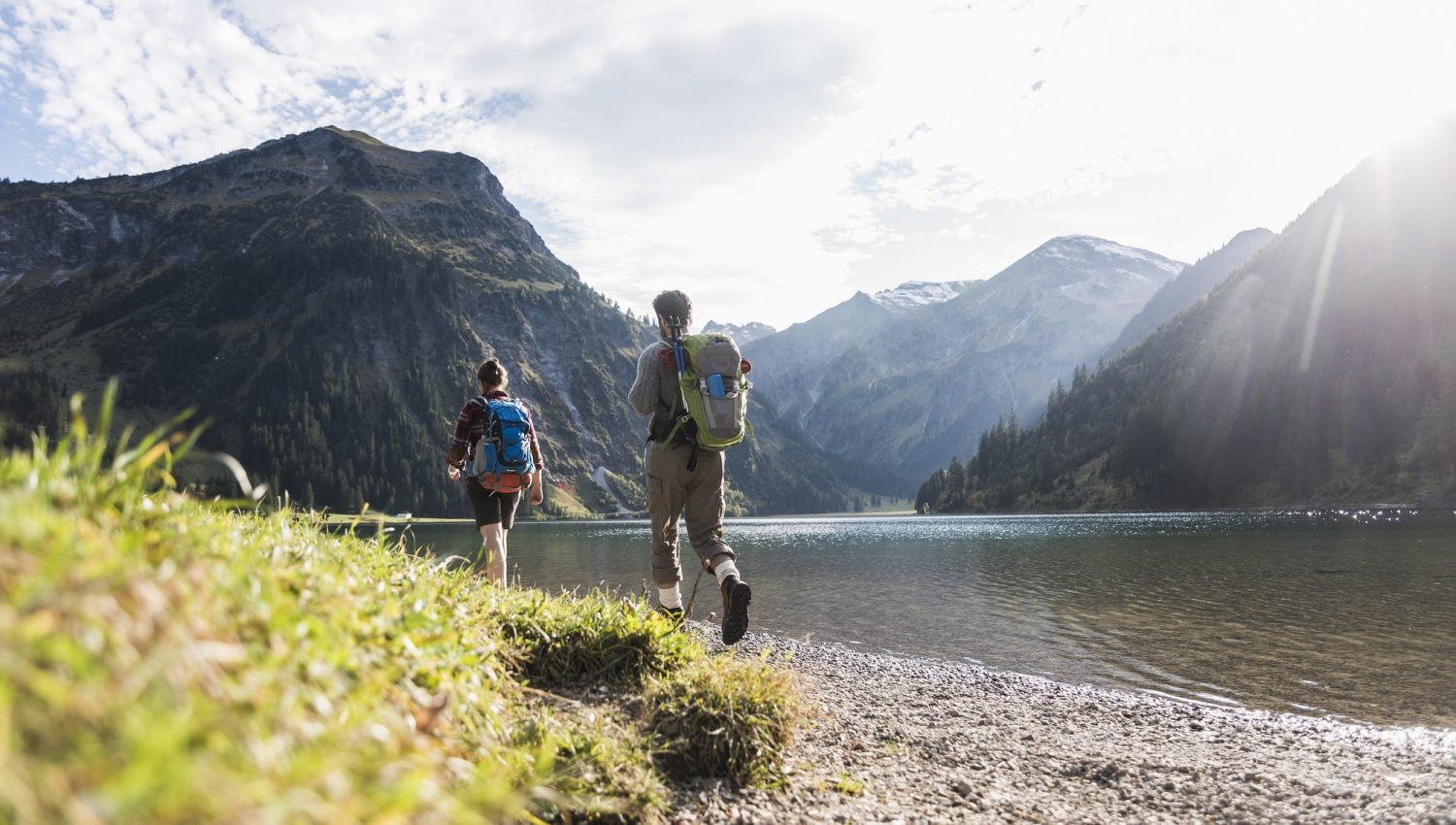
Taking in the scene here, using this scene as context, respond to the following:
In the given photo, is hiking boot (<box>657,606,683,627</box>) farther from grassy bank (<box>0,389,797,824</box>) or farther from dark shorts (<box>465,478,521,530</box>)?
dark shorts (<box>465,478,521,530</box>)

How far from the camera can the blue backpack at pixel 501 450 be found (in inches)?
422

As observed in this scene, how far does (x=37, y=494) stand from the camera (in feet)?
8.64

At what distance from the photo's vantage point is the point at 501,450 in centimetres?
1078

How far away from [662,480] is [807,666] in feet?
21.7

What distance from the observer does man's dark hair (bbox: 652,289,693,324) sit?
9.91 metres

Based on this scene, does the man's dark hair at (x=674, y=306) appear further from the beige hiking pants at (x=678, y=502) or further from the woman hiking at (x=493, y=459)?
the woman hiking at (x=493, y=459)

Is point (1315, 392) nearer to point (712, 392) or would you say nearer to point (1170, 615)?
point (1170, 615)

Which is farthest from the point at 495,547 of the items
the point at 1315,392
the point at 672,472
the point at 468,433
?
the point at 1315,392

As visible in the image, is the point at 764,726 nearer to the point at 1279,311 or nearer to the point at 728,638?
the point at 728,638

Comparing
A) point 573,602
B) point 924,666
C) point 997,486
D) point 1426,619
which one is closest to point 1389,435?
point 997,486

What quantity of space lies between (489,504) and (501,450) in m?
0.84

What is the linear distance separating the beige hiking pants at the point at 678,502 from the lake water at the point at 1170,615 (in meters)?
3.78

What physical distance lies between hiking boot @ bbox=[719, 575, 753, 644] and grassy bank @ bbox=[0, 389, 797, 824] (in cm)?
240

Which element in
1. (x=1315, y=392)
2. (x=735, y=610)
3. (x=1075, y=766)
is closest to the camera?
(x=1075, y=766)
